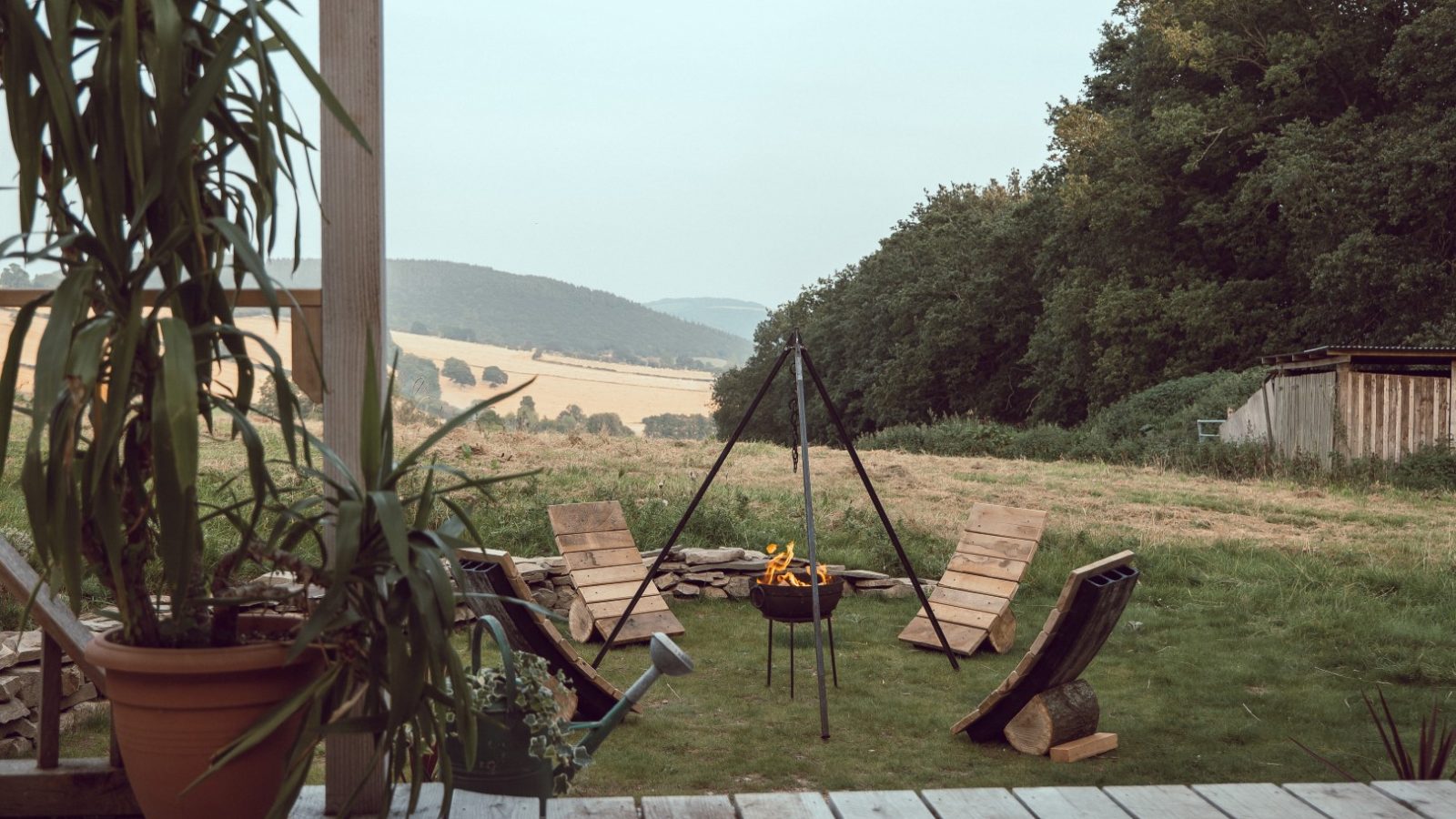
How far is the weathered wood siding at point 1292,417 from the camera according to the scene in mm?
13328

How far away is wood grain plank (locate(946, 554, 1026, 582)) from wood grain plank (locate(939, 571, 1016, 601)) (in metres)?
0.02

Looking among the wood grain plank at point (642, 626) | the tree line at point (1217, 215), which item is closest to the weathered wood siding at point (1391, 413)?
the tree line at point (1217, 215)

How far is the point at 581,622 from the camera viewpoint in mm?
5816

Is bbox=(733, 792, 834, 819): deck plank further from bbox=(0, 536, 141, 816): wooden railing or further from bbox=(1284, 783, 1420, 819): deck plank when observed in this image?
bbox=(0, 536, 141, 816): wooden railing

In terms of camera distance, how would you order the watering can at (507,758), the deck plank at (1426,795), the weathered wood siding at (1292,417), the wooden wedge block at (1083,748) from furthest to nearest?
the weathered wood siding at (1292,417) → the wooden wedge block at (1083,748) → the deck plank at (1426,795) → the watering can at (507,758)

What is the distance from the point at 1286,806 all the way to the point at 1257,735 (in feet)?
8.50

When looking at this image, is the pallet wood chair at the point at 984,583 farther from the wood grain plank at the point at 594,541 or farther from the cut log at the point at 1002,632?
the wood grain plank at the point at 594,541

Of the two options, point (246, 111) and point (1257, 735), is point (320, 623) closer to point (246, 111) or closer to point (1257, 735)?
point (246, 111)

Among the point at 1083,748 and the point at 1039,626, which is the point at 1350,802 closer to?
the point at 1083,748

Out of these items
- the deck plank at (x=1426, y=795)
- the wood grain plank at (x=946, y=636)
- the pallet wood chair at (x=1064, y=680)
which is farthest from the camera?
the wood grain plank at (x=946, y=636)

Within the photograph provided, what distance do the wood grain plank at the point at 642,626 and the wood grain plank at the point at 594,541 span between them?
310 millimetres

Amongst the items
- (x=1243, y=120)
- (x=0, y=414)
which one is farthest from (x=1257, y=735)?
(x=1243, y=120)

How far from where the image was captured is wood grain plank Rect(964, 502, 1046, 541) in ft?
18.3

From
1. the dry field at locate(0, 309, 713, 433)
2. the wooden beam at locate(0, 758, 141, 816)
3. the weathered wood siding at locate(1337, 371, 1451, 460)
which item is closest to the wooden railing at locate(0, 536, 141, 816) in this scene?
the wooden beam at locate(0, 758, 141, 816)
